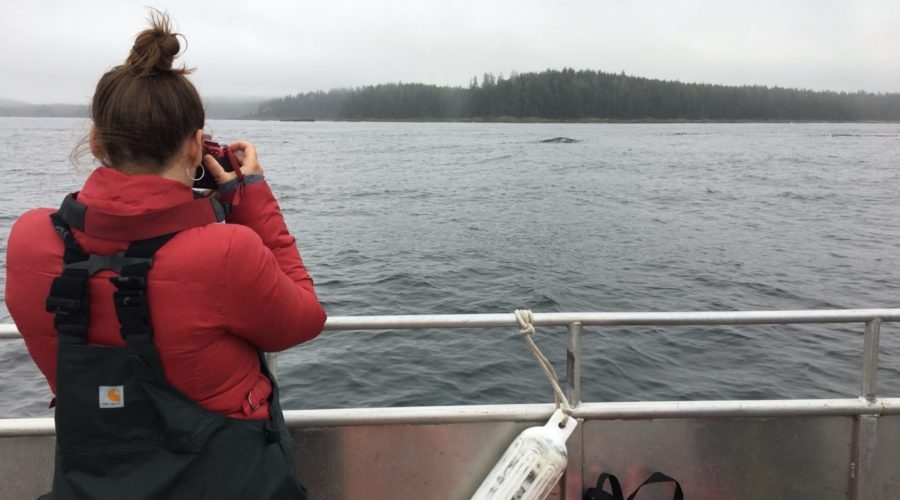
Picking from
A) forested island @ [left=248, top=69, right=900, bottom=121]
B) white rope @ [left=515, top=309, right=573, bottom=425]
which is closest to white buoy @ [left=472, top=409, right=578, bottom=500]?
white rope @ [left=515, top=309, right=573, bottom=425]

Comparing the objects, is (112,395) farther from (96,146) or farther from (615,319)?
(615,319)

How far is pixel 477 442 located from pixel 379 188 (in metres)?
34.6

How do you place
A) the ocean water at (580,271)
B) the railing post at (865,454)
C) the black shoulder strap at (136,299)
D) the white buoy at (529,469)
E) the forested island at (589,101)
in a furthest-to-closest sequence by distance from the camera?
the forested island at (589,101) < the ocean water at (580,271) < the railing post at (865,454) < the white buoy at (529,469) < the black shoulder strap at (136,299)

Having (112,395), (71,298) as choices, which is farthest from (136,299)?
(112,395)

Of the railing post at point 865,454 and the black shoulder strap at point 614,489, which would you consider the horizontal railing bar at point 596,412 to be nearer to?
the railing post at point 865,454

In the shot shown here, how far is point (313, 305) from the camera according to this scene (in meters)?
2.05

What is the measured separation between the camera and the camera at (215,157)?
2.03 metres

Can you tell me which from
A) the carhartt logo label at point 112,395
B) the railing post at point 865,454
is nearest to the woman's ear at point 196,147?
the carhartt logo label at point 112,395

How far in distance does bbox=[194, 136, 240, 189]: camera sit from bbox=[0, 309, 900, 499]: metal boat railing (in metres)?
1.06

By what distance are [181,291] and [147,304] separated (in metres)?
0.08

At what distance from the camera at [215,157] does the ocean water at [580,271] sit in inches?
12.1

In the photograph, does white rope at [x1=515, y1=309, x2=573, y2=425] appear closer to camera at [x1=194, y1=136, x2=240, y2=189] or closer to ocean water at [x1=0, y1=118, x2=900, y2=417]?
camera at [x1=194, y1=136, x2=240, y2=189]

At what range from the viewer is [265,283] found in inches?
73.5

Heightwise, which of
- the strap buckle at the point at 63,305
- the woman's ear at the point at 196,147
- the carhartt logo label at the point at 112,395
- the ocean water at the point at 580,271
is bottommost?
the ocean water at the point at 580,271
